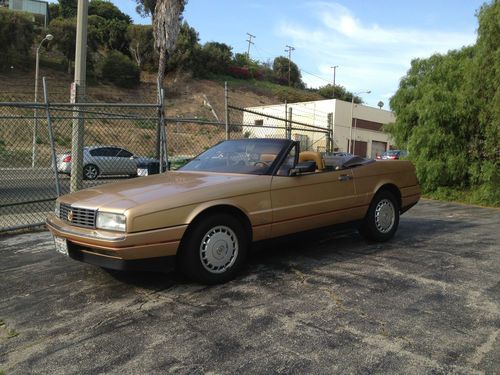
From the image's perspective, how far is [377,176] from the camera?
254 inches

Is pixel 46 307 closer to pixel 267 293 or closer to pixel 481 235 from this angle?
pixel 267 293

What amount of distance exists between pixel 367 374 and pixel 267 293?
155cm

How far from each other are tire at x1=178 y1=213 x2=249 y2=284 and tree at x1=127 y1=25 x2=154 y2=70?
56539mm

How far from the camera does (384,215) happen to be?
6.56m

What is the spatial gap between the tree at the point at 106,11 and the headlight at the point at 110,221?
6535 centimetres

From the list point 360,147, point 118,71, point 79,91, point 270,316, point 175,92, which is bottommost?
point 270,316

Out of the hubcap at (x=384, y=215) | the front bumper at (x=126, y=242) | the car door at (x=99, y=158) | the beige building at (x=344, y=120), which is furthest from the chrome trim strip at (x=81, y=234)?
the beige building at (x=344, y=120)

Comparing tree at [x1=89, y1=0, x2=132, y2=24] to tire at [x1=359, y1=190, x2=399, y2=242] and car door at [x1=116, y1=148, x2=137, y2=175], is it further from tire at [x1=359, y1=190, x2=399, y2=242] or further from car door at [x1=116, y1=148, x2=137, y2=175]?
tire at [x1=359, y1=190, x2=399, y2=242]

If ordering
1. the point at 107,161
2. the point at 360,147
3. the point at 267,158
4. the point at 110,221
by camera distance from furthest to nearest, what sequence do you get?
1. the point at 360,147
2. the point at 107,161
3. the point at 267,158
4. the point at 110,221

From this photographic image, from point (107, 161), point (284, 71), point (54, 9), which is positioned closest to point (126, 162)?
point (107, 161)

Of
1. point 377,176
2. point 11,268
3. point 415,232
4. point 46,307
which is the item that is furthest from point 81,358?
point 415,232

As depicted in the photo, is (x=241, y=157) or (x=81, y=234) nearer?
(x=81, y=234)

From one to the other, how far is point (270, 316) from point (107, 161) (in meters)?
14.9

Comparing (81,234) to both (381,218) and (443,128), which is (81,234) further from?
(443,128)
